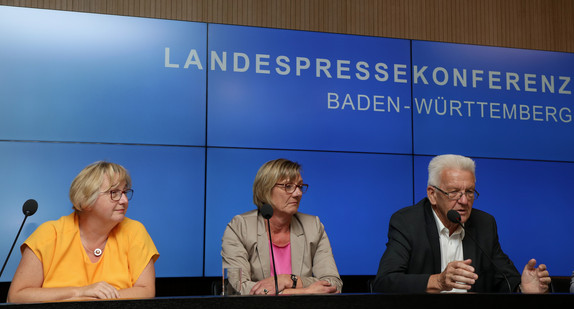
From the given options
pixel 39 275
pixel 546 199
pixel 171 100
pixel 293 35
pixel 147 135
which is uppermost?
pixel 293 35

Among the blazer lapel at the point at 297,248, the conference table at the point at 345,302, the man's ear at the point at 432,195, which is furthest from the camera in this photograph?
the blazer lapel at the point at 297,248

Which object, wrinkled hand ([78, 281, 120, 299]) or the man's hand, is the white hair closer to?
the man's hand

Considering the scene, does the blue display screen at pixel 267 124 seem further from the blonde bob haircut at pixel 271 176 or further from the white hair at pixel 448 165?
the white hair at pixel 448 165

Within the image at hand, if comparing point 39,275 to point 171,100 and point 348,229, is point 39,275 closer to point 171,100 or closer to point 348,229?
point 171,100

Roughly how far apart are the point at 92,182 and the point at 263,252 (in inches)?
34.0

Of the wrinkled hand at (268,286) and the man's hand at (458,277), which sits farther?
the wrinkled hand at (268,286)

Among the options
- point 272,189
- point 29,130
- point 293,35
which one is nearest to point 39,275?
point 272,189

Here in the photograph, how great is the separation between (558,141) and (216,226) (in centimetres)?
258

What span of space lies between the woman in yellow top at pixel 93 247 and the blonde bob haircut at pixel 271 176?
65cm

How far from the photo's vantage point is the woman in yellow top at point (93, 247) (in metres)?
2.29

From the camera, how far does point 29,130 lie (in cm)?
352

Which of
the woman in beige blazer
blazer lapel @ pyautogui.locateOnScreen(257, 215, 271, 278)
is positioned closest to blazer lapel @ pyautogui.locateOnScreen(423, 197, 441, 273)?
the woman in beige blazer

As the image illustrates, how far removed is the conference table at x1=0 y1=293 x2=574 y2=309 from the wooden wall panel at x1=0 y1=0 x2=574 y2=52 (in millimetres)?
2801

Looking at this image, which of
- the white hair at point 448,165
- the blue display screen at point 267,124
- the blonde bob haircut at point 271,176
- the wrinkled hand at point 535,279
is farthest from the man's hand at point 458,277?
the blue display screen at point 267,124
